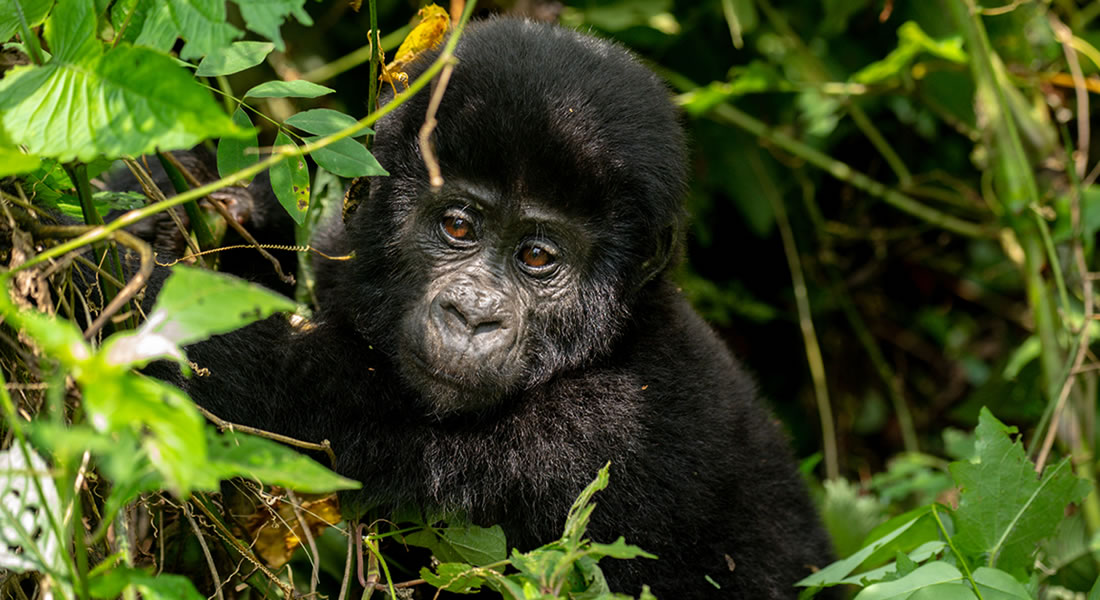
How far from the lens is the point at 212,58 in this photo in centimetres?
192

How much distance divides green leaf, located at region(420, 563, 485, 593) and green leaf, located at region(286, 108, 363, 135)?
0.85 meters

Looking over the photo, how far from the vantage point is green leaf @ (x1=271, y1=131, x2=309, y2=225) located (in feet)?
6.72

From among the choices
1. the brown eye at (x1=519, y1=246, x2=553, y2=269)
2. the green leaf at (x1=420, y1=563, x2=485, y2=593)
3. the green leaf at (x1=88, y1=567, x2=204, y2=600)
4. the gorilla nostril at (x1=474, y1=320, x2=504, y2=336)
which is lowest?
the green leaf at (x1=420, y1=563, x2=485, y2=593)

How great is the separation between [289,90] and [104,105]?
1.60 ft

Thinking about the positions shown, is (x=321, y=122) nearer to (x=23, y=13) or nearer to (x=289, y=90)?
(x=289, y=90)

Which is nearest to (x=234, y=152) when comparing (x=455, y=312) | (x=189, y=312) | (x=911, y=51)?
(x=455, y=312)

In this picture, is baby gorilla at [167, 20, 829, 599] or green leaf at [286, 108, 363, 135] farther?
baby gorilla at [167, 20, 829, 599]

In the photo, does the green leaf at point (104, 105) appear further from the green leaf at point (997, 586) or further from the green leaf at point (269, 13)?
the green leaf at point (997, 586)

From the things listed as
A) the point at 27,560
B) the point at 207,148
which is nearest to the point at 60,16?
the point at 27,560

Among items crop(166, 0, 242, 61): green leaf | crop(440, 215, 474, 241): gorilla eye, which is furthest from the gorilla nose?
crop(166, 0, 242, 61): green leaf

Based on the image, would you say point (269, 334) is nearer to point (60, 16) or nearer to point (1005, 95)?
point (60, 16)

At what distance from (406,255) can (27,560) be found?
1490 mm

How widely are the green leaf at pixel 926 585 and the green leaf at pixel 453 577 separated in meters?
0.84

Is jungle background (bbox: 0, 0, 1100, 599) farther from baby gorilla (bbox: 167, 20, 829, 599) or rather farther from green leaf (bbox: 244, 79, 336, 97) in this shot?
baby gorilla (bbox: 167, 20, 829, 599)
